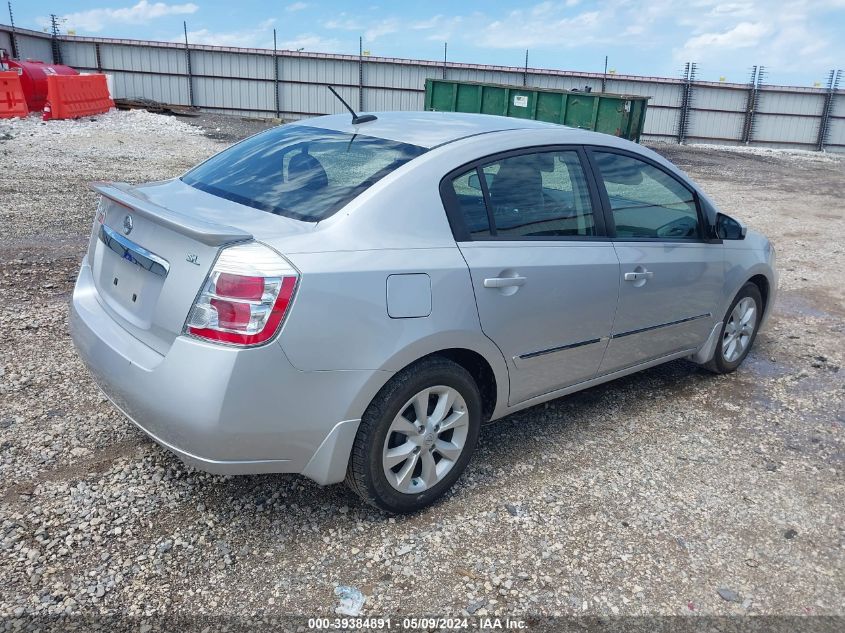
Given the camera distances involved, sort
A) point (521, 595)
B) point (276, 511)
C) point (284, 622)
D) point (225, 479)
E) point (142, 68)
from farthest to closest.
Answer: point (142, 68) < point (225, 479) < point (276, 511) < point (521, 595) < point (284, 622)

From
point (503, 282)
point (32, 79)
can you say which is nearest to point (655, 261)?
point (503, 282)

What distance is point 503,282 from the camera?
3.17 metres

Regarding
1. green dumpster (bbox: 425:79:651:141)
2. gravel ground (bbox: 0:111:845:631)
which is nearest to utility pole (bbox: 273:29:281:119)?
green dumpster (bbox: 425:79:651:141)

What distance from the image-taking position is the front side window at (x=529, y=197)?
10.6ft

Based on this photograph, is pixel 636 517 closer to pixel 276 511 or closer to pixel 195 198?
pixel 276 511

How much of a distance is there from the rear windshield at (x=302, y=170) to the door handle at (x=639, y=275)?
1.35 metres

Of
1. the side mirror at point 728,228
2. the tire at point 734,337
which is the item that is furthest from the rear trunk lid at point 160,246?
the tire at point 734,337

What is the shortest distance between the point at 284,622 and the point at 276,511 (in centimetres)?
68

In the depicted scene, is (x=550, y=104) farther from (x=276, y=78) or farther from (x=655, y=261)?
(x=655, y=261)

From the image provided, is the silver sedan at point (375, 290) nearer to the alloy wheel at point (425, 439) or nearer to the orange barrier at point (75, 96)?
the alloy wheel at point (425, 439)

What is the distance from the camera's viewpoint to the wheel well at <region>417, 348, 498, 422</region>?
3176 millimetres

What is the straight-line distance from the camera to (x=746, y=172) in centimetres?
1969

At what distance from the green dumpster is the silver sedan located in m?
15.7

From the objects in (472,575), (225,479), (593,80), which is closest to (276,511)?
(225,479)
